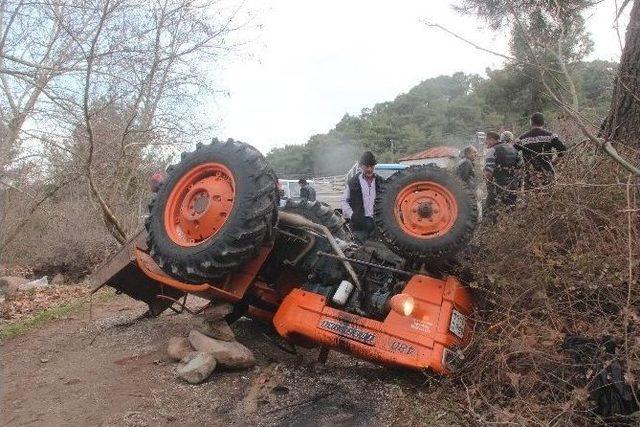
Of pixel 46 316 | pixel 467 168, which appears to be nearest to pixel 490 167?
pixel 467 168

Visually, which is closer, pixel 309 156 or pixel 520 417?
pixel 520 417

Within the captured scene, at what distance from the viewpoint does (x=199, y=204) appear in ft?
13.8

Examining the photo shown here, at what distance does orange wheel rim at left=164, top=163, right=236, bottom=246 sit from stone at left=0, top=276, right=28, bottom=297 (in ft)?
21.0

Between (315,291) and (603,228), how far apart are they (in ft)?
6.51

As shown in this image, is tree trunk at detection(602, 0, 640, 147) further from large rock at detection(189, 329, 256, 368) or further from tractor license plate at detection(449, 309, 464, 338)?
large rock at detection(189, 329, 256, 368)

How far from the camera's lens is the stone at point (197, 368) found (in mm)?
3820

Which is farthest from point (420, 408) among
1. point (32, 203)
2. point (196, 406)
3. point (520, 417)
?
point (32, 203)

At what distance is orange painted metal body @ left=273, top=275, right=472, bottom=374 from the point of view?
135 inches

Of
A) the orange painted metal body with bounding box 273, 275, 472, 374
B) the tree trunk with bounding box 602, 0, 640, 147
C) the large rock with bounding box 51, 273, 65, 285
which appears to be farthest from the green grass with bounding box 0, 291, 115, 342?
the tree trunk with bounding box 602, 0, 640, 147

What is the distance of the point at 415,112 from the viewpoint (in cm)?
5322

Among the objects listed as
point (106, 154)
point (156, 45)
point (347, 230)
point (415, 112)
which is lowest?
point (347, 230)

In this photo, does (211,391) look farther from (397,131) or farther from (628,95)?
(397,131)

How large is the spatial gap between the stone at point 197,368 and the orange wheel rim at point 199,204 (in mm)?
813

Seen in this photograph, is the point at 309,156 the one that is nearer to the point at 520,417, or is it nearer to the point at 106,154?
the point at 106,154
